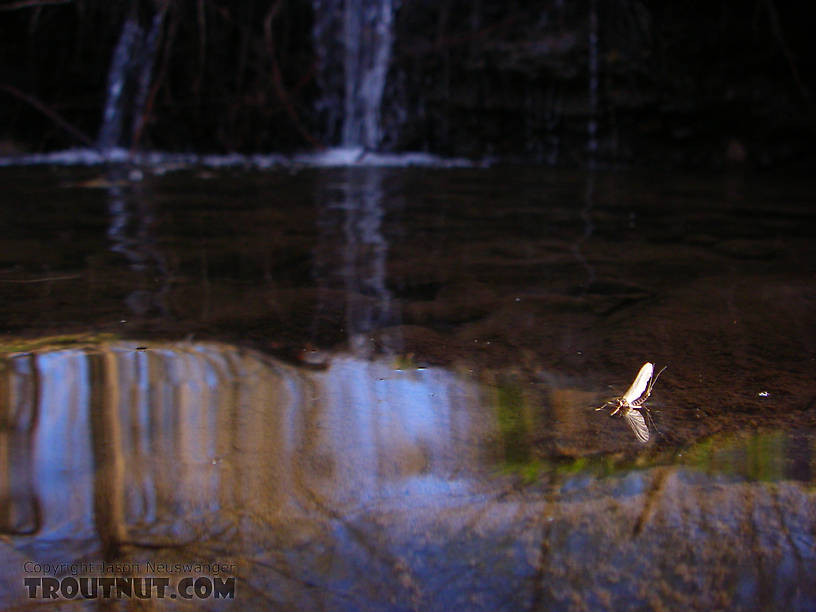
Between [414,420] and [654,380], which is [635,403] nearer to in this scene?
[654,380]

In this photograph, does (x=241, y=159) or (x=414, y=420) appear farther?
(x=241, y=159)

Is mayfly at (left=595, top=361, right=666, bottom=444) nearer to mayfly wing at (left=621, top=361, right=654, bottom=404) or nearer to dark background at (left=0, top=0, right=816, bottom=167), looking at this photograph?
mayfly wing at (left=621, top=361, right=654, bottom=404)

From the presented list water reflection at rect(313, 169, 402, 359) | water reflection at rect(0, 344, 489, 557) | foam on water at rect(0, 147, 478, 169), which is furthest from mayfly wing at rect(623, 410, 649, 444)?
foam on water at rect(0, 147, 478, 169)

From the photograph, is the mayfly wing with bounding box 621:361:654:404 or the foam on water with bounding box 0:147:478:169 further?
the foam on water with bounding box 0:147:478:169

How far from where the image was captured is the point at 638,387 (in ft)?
3.99

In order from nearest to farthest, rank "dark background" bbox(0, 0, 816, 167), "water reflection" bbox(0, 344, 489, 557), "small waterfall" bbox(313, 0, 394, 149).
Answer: "water reflection" bbox(0, 344, 489, 557) < "dark background" bbox(0, 0, 816, 167) < "small waterfall" bbox(313, 0, 394, 149)

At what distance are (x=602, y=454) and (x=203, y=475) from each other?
0.52 metres

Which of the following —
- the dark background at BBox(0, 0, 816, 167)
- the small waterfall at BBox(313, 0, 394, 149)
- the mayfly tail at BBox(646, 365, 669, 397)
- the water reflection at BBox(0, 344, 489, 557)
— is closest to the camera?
the water reflection at BBox(0, 344, 489, 557)

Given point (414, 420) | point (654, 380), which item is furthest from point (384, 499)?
point (654, 380)

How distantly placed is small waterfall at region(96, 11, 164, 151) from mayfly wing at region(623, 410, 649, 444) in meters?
5.86

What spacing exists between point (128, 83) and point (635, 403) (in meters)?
6.09

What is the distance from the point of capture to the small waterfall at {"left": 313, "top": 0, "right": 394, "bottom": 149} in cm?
623

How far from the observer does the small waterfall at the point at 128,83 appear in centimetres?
633

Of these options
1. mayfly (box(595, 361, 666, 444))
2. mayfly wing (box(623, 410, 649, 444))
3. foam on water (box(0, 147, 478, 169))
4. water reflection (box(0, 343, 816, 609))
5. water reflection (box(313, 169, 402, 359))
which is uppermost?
foam on water (box(0, 147, 478, 169))
